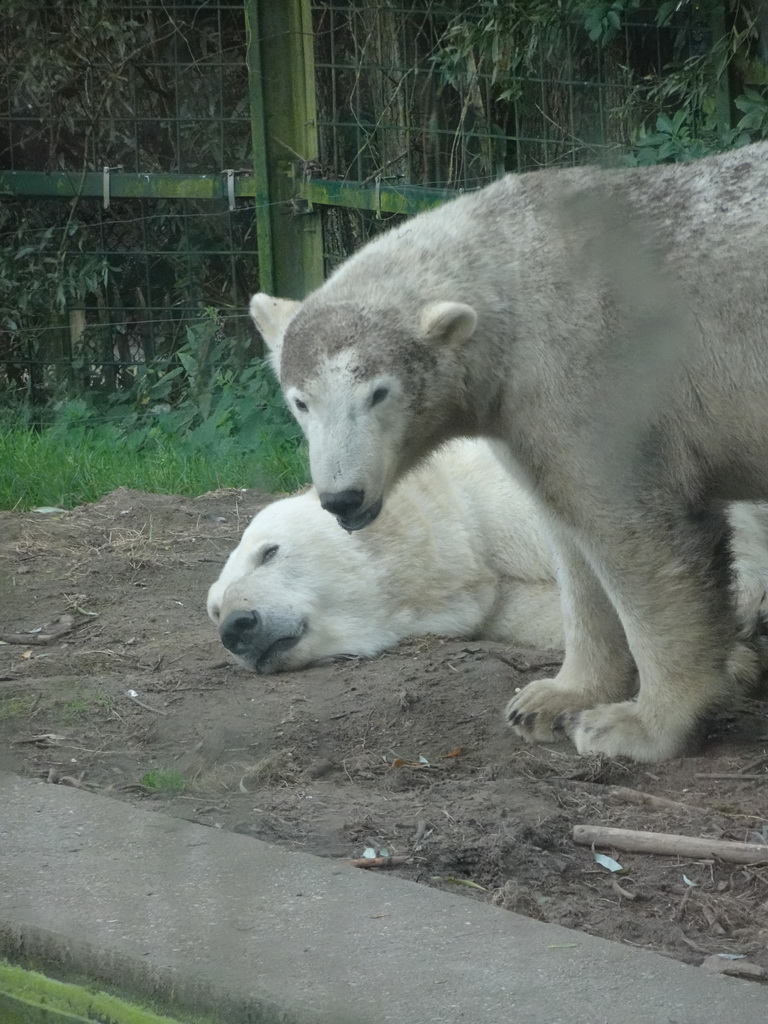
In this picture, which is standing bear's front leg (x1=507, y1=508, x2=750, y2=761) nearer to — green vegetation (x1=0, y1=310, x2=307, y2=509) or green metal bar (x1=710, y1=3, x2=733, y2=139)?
green metal bar (x1=710, y1=3, x2=733, y2=139)

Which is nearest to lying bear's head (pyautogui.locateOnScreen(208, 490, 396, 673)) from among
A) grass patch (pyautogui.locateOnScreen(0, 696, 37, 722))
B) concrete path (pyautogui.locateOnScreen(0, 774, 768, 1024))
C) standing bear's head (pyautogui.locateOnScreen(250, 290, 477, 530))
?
grass patch (pyautogui.locateOnScreen(0, 696, 37, 722))

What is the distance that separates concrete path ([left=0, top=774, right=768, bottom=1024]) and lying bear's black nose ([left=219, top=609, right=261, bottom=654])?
1230 millimetres

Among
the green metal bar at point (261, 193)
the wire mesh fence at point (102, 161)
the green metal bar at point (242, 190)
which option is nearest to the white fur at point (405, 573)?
the wire mesh fence at point (102, 161)

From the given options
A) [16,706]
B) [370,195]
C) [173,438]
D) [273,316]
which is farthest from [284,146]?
[16,706]

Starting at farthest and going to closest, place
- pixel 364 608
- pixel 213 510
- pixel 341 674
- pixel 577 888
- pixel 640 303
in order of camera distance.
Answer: pixel 213 510
pixel 364 608
pixel 341 674
pixel 640 303
pixel 577 888

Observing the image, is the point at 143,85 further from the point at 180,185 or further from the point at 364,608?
the point at 364,608

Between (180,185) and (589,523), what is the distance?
44.3 inches

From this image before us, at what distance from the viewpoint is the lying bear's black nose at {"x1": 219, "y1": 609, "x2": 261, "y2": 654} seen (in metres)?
3.51

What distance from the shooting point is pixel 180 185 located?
2.91 metres

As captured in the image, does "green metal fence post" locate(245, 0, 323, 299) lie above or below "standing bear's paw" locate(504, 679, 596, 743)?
above

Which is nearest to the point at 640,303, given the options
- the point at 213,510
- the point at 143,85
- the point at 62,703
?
the point at 143,85

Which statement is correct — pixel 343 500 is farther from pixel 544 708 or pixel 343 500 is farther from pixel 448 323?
pixel 544 708

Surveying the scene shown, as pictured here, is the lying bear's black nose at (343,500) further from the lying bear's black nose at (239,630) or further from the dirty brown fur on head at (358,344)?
the lying bear's black nose at (239,630)

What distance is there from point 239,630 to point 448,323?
1.19 meters
